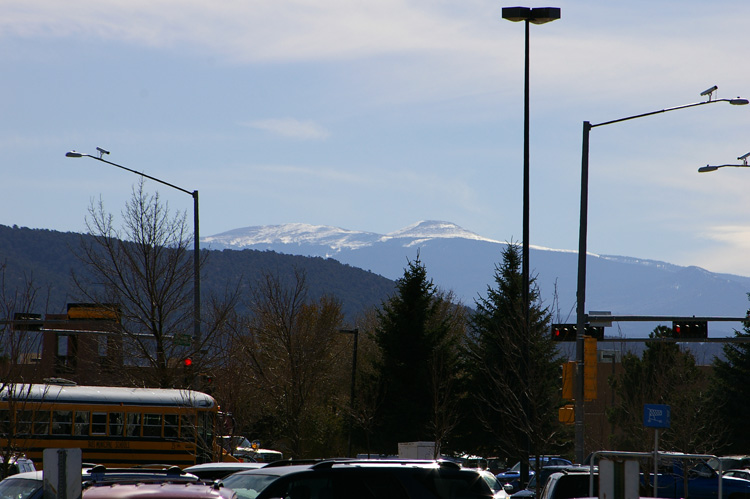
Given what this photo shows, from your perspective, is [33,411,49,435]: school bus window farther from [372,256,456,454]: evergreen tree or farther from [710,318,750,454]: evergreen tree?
[710,318,750,454]: evergreen tree

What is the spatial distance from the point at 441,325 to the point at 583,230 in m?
14.6

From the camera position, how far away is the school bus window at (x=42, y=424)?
28.9m

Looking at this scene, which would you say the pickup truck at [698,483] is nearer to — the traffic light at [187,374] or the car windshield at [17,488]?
the traffic light at [187,374]

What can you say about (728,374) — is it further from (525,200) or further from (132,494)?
(132,494)

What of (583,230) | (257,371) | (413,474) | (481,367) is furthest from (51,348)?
(413,474)

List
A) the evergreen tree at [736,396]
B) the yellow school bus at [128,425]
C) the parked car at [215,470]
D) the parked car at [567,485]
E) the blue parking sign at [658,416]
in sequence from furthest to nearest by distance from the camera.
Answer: the evergreen tree at [736,396], the yellow school bus at [128,425], the parked car at [215,470], the parked car at [567,485], the blue parking sign at [658,416]

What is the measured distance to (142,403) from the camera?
30297 millimetres

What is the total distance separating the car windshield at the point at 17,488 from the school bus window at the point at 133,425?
65.1 feet

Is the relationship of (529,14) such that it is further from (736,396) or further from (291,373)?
(736,396)

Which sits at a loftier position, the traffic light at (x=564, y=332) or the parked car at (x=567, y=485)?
the traffic light at (x=564, y=332)

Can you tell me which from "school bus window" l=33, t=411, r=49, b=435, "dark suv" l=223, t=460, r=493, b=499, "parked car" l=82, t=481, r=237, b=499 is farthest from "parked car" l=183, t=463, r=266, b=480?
"school bus window" l=33, t=411, r=49, b=435

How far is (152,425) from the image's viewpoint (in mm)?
30453

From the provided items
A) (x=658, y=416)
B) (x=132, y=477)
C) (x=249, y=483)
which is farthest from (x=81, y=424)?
(x=132, y=477)

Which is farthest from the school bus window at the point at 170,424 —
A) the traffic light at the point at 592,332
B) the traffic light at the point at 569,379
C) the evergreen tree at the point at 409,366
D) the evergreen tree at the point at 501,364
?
the traffic light at the point at 592,332
